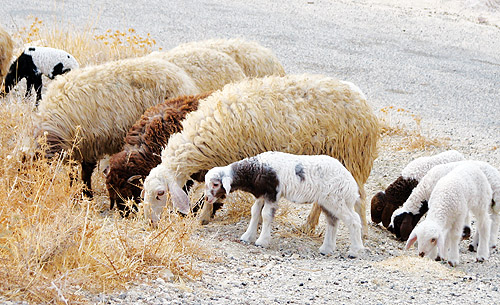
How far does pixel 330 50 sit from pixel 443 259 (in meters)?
9.98

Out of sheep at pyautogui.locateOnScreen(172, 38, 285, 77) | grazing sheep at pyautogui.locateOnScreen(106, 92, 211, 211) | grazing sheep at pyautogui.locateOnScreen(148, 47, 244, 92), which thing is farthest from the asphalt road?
grazing sheep at pyautogui.locateOnScreen(106, 92, 211, 211)

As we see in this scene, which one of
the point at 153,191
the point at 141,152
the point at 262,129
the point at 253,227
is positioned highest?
the point at 262,129

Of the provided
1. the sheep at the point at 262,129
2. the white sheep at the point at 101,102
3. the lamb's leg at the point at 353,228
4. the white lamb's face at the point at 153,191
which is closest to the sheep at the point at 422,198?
the sheep at the point at 262,129

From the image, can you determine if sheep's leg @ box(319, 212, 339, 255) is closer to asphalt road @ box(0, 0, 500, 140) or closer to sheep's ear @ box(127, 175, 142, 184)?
sheep's ear @ box(127, 175, 142, 184)

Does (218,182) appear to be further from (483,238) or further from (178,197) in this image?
(483,238)

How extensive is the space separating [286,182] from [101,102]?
8.22 feet

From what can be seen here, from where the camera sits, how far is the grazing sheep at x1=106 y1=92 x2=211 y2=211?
6.42 meters

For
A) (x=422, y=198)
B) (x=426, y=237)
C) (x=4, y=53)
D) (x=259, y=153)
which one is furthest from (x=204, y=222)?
(x=4, y=53)

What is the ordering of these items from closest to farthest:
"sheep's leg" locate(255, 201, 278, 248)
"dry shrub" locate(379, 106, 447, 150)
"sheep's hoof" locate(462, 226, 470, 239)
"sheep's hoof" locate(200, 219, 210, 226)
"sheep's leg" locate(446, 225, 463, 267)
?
"sheep's leg" locate(255, 201, 278, 248), "sheep's leg" locate(446, 225, 463, 267), "sheep's hoof" locate(200, 219, 210, 226), "sheep's hoof" locate(462, 226, 470, 239), "dry shrub" locate(379, 106, 447, 150)

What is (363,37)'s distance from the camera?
17.0 meters

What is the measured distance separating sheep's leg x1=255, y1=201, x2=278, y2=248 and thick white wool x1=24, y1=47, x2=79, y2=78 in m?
4.72

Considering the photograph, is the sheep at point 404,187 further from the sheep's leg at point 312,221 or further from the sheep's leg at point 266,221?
the sheep's leg at point 266,221

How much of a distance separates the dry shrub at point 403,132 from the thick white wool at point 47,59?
4.82m

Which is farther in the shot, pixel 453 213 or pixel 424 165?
pixel 424 165
